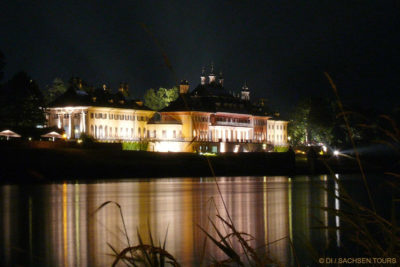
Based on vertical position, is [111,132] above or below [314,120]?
below

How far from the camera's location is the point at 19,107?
225 ft

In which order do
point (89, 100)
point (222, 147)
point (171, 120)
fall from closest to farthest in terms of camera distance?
point (89, 100) < point (171, 120) < point (222, 147)

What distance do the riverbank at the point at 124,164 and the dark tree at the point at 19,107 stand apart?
880 cm

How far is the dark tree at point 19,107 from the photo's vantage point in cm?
6581

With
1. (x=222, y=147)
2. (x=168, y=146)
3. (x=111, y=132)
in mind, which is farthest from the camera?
(x=222, y=147)

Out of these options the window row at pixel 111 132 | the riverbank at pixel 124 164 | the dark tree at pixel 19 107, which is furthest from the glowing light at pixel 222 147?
the dark tree at pixel 19 107

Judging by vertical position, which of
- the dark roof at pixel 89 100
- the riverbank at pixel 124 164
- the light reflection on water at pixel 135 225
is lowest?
the light reflection on water at pixel 135 225

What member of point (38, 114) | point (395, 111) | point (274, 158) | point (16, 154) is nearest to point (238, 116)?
point (274, 158)

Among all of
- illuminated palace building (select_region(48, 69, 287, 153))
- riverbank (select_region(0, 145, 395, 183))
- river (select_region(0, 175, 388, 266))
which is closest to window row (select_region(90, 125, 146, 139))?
illuminated palace building (select_region(48, 69, 287, 153))

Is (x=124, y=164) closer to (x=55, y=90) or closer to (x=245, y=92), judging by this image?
(x=55, y=90)

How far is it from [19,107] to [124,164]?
49.5 ft

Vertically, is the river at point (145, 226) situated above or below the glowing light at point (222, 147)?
below

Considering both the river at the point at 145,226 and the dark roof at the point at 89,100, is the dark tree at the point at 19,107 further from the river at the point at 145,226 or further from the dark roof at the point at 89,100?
the river at the point at 145,226

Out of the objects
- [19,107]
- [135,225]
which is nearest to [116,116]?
[19,107]
